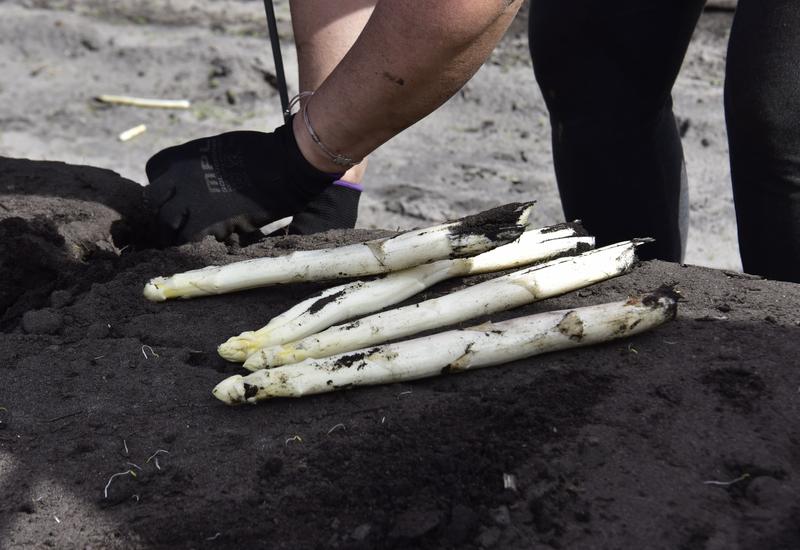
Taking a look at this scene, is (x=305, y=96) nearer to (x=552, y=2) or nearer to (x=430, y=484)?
(x=552, y=2)

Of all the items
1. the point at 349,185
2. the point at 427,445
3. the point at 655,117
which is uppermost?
the point at 655,117

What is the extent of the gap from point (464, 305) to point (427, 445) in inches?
17.0

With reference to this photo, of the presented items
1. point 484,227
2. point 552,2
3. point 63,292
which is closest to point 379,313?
point 484,227

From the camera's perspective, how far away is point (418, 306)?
6.61ft

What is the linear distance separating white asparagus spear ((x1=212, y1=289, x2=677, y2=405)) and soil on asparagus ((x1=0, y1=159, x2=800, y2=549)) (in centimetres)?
4

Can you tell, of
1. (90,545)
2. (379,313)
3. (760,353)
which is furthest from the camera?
(379,313)

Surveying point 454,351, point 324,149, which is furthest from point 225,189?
point 454,351

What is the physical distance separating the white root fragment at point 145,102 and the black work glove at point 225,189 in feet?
8.37

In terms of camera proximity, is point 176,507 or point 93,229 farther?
point 93,229

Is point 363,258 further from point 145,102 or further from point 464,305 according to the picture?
point 145,102

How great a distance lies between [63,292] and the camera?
2.40m

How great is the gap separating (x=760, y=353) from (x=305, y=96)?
5.07 feet

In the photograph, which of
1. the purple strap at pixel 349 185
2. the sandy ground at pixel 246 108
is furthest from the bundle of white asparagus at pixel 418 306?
the sandy ground at pixel 246 108

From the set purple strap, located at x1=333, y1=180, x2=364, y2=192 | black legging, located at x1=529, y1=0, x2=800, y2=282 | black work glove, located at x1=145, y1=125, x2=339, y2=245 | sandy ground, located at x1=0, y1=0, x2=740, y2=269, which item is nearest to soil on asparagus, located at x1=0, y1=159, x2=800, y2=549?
black legging, located at x1=529, y1=0, x2=800, y2=282
